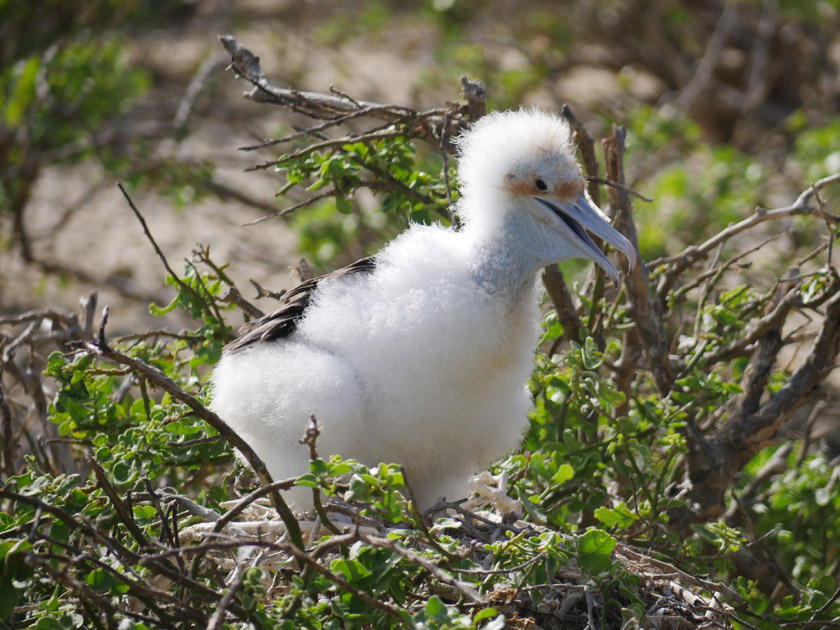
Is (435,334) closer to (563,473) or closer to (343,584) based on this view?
(563,473)

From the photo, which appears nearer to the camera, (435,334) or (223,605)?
(223,605)

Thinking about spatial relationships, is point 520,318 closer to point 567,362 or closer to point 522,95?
point 567,362

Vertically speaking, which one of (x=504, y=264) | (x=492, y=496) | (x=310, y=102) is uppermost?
(x=310, y=102)

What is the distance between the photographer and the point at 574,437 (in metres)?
2.76

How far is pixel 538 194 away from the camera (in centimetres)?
253

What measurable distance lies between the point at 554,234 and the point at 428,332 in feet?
1.45

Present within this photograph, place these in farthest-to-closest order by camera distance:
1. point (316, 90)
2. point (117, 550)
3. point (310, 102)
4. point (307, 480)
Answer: point (316, 90)
point (310, 102)
point (117, 550)
point (307, 480)

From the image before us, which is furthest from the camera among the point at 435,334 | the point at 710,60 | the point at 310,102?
the point at 710,60

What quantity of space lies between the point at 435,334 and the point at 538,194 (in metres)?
Answer: 0.48

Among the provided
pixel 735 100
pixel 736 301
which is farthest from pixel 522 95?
pixel 736 301

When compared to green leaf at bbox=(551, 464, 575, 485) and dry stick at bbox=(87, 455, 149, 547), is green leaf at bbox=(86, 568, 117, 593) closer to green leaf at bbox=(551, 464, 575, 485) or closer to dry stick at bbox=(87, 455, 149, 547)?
dry stick at bbox=(87, 455, 149, 547)

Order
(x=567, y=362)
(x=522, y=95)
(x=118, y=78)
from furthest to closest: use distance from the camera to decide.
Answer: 1. (x=522, y=95)
2. (x=118, y=78)
3. (x=567, y=362)

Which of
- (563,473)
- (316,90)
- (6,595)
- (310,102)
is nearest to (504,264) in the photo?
(563,473)

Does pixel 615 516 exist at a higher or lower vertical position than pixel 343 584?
higher
